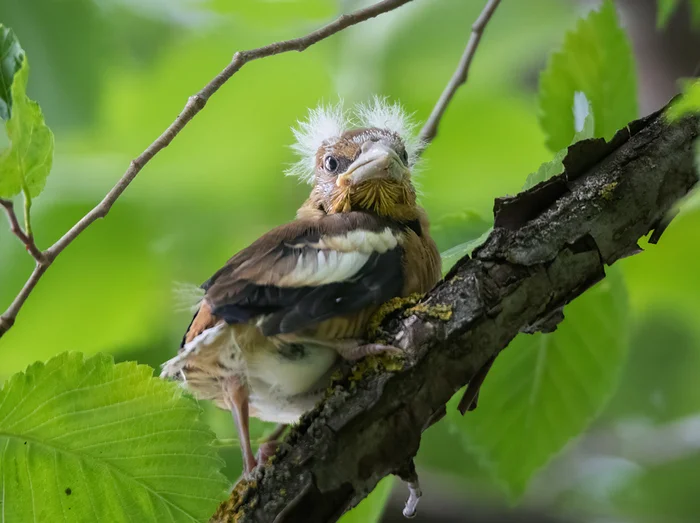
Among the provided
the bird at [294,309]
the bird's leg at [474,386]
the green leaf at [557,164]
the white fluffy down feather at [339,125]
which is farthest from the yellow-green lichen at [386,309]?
the white fluffy down feather at [339,125]

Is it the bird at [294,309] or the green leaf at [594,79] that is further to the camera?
the green leaf at [594,79]

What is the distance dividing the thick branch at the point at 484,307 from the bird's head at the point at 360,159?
0.38 meters

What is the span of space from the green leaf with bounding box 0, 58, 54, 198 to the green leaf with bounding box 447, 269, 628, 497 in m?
0.76

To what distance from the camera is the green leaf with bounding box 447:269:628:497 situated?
122 centimetres

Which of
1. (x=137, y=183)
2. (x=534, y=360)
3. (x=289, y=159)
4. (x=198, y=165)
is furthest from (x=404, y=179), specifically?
(x=137, y=183)

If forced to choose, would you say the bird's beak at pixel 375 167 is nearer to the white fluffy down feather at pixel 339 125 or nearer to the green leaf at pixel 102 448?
the white fluffy down feather at pixel 339 125

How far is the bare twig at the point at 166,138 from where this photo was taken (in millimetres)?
807

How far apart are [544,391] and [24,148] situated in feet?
3.05

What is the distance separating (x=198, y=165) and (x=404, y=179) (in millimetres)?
639

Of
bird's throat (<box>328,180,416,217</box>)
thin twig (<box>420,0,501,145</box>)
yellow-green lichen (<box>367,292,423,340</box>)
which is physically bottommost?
yellow-green lichen (<box>367,292,423,340</box>)

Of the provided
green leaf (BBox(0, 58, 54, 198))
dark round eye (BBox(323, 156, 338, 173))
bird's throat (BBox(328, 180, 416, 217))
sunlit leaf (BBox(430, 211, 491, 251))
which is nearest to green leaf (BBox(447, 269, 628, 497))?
sunlit leaf (BBox(430, 211, 491, 251))

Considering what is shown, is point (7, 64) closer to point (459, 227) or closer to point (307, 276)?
point (307, 276)

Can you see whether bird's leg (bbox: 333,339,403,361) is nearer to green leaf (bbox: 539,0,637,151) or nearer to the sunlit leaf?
the sunlit leaf

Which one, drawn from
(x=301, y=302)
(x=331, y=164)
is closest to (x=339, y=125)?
(x=331, y=164)
